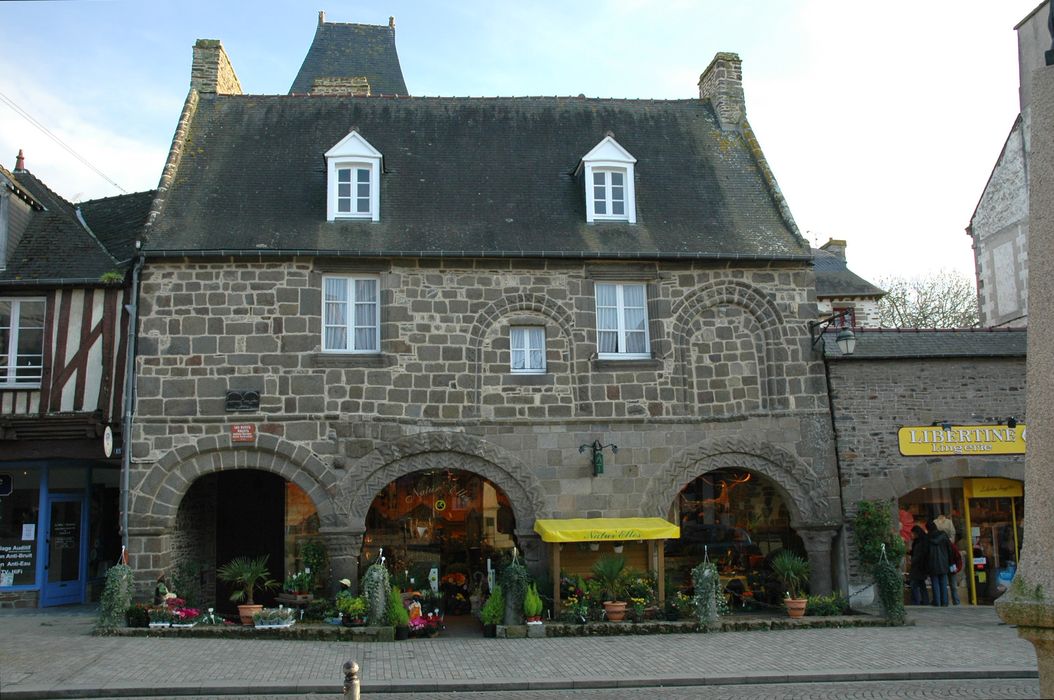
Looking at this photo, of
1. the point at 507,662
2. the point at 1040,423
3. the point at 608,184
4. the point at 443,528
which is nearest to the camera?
the point at 1040,423

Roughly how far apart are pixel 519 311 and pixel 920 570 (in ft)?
25.3

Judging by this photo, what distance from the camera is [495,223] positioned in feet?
50.0

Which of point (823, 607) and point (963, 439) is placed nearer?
point (823, 607)

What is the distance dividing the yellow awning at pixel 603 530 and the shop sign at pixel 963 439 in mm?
4356

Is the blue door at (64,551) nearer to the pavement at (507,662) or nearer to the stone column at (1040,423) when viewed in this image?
the pavement at (507,662)

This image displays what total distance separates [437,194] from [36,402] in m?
7.01

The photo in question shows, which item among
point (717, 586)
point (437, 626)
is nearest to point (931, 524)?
point (717, 586)

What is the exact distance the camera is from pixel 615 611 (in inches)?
519

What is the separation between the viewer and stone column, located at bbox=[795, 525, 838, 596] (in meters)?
14.4

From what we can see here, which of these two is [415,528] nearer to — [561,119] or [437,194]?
[437,194]

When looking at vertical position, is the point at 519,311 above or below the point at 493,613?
above

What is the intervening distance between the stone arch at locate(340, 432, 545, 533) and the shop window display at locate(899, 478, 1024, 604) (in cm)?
637

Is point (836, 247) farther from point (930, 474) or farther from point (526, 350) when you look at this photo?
point (526, 350)

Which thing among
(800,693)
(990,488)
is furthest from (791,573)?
(800,693)
